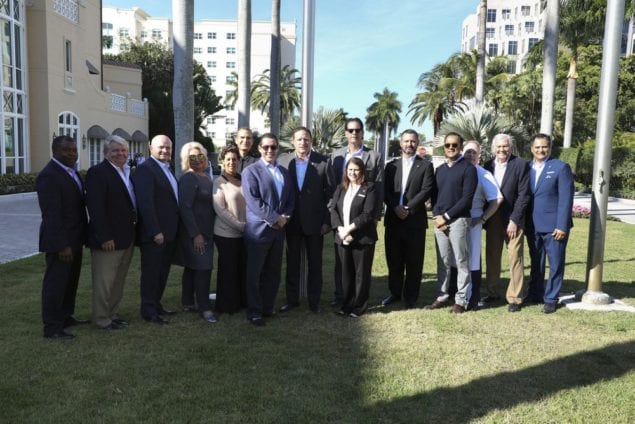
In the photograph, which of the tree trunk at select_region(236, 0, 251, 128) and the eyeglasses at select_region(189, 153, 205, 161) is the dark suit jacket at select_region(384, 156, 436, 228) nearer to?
the eyeglasses at select_region(189, 153, 205, 161)

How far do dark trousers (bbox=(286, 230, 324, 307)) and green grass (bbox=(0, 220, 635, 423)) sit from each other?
222 millimetres

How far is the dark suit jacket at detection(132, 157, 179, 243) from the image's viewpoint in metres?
5.34

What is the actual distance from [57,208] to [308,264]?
2.68 meters

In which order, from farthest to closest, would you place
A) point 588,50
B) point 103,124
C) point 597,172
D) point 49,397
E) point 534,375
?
point 588,50 → point 103,124 → point 597,172 → point 534,375 → point 49,397

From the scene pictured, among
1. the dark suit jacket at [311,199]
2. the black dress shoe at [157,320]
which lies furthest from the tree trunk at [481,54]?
the black dress shoe at [157,320]

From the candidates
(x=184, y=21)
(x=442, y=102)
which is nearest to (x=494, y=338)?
(x=184, y=21)

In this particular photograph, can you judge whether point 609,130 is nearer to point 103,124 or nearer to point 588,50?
point 103,124

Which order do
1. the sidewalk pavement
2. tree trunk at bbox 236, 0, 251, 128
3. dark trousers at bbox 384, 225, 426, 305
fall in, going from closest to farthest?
dark trousers at bbox 384, 225, 426, 305 → the sidewalk pavement → tree trunk at bbox 236, 0, 251, 128

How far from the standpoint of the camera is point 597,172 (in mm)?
6660

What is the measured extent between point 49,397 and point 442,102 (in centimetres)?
4898

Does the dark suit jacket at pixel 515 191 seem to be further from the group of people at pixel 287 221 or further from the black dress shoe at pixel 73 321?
the black dress shoe at pixel 73 321

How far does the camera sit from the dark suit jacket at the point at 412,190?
6.10 m

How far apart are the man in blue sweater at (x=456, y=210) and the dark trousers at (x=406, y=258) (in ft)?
0.92

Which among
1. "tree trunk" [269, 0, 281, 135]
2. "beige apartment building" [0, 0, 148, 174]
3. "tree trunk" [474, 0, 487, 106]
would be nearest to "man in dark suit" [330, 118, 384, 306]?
"tree trunk" [269, 0, 281, 135]
